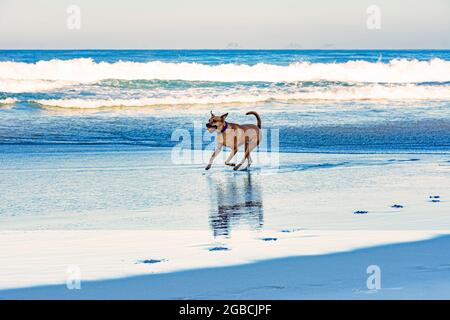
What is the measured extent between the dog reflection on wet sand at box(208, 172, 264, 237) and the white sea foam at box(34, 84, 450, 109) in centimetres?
1202

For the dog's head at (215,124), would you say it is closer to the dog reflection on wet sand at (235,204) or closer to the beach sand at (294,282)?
the dog reflection on wet sand at (235,204)

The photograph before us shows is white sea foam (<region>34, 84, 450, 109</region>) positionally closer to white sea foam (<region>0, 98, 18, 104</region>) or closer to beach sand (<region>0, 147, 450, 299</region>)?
white sea foam (<region>0, 98, 18, 104</region>)

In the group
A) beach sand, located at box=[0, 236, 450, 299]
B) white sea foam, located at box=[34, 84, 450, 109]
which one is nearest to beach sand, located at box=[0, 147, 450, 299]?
beach sand, located at box=[0, 236, 450, 299]

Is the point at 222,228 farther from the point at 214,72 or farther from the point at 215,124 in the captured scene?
the point at 214,72

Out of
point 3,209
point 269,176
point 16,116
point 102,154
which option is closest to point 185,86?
point 16,116

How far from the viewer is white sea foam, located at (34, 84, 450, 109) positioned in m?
23.0

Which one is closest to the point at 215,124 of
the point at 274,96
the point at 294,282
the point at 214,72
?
the point at 294,282

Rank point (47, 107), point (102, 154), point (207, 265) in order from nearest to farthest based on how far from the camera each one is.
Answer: point (207, 265) < point (102, 154) < point (47, 107)

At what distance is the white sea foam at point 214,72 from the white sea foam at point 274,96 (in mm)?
4601

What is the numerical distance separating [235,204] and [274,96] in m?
16.7

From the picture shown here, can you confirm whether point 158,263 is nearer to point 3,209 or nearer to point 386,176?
point 3,209

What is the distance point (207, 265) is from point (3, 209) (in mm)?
3169

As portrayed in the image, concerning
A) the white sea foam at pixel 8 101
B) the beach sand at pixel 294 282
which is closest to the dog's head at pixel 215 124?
the beach sand at pixel 294 282

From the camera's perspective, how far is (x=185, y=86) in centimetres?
2883
